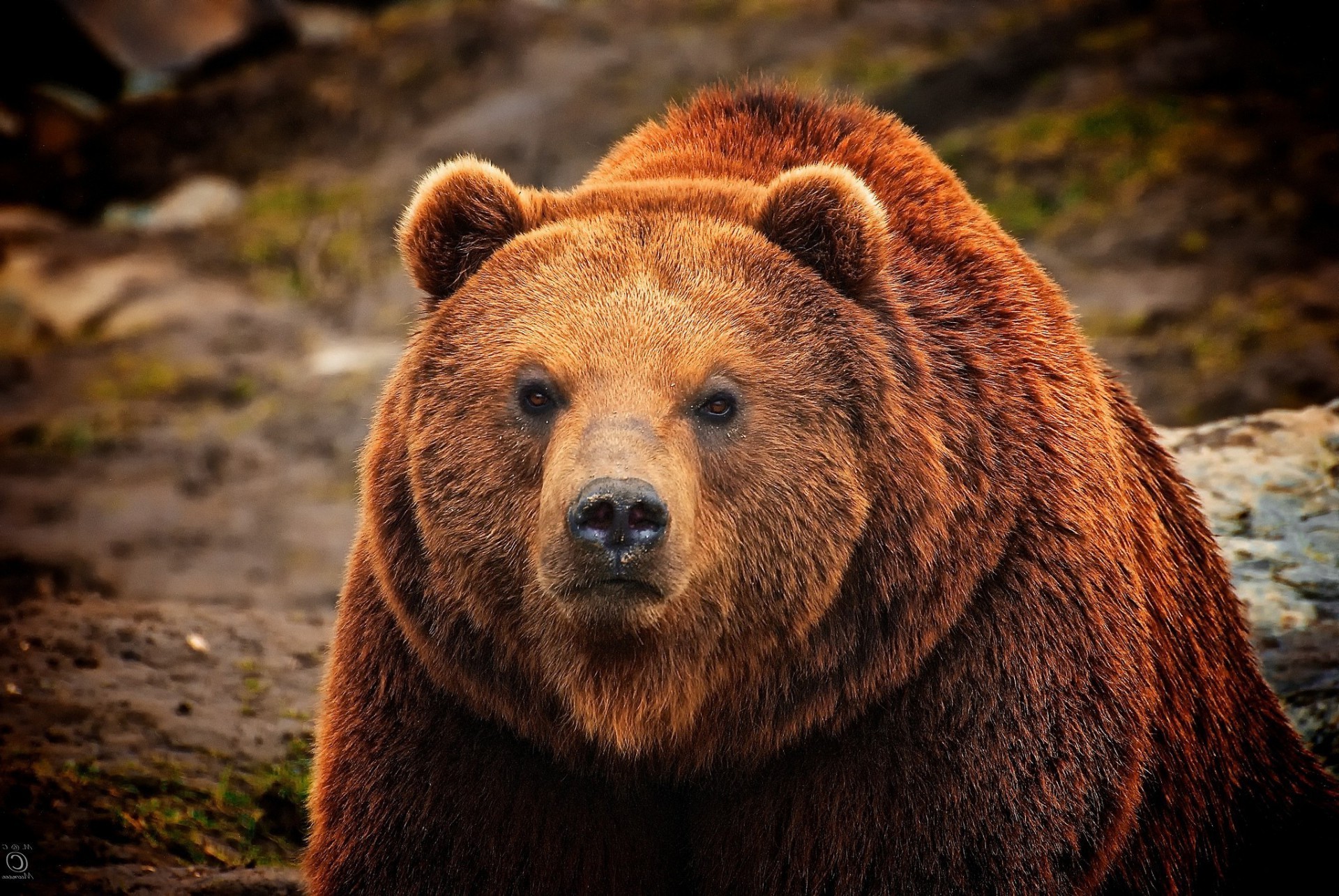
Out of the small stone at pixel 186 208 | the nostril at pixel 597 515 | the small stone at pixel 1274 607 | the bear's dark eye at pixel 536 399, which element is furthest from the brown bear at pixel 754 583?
the small stone at pixel 186 208

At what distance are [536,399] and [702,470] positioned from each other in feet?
1.64

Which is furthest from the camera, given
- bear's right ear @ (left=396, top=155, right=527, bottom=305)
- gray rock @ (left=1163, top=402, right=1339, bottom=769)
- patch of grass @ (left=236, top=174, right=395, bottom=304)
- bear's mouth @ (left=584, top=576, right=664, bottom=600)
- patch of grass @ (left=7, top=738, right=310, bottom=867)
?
patch of grass @ (left=236, top=174, right=395, bottom=304)

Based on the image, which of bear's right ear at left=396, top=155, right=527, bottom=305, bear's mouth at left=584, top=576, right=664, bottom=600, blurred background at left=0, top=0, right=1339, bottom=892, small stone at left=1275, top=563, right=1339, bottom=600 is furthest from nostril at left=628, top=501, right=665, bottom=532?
small stone at left=1275, top=563, right=1339, bottom=600

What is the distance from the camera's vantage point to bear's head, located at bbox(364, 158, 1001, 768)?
383cm

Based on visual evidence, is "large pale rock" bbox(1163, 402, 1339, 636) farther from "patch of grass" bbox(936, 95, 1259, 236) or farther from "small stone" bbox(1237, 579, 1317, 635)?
"patch of grass" bbox(936, 95, 1259, 236)

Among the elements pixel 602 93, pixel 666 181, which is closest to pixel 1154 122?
pixel 602 93

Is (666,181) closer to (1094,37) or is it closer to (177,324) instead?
(177,324)

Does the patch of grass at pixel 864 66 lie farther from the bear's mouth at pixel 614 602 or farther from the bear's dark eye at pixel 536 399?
the bear's mouth at pixel 614 602

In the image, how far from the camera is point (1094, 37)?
1394 centimetres

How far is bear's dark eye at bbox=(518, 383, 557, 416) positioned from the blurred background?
2088 millimetres

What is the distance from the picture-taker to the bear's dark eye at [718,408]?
12.6 ft

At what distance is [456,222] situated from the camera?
4.17 meters

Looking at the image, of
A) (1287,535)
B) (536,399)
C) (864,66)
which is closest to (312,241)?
(864,66)

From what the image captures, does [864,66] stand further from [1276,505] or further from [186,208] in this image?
[1276,505]
